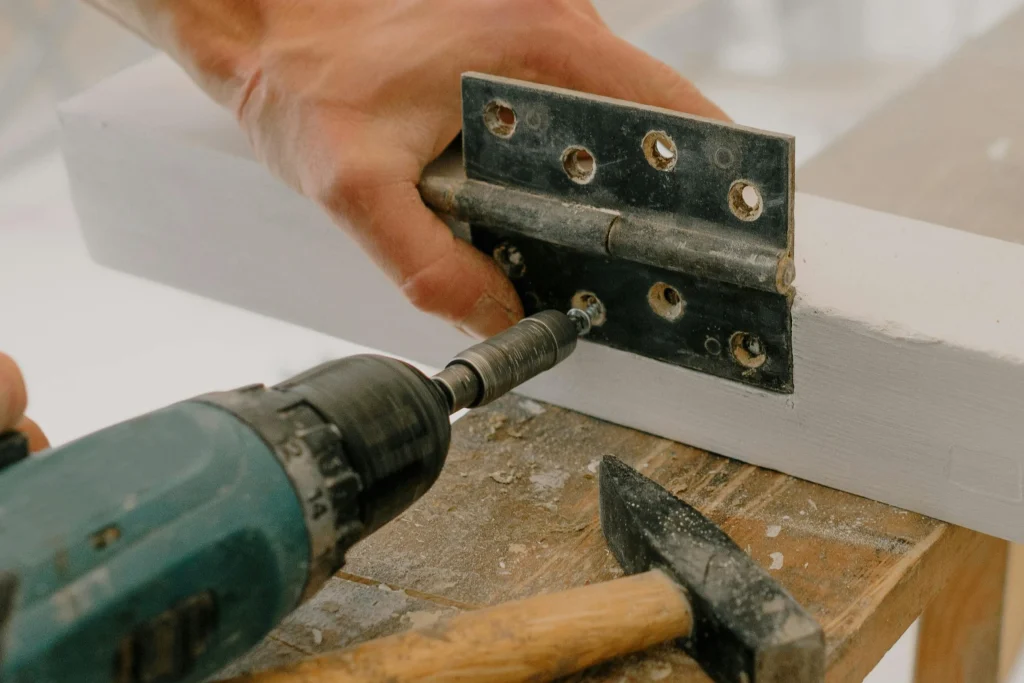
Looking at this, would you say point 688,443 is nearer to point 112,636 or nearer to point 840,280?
point 840,280

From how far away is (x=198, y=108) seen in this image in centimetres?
Result: 125

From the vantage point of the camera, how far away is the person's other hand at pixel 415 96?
977 mm

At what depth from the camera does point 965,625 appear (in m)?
1.17

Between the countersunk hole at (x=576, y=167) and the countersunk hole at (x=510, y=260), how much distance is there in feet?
0.32

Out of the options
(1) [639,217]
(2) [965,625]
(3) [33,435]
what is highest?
(1) [639,217]

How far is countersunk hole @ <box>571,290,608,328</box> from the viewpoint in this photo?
→ 0.98 meters

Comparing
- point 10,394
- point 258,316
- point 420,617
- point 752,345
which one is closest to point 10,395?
point 10,394

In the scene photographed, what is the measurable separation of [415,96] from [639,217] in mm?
240

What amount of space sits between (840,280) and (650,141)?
0.59 feet

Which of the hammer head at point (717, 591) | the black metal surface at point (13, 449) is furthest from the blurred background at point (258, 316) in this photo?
the black metal surface at point (13, 449)

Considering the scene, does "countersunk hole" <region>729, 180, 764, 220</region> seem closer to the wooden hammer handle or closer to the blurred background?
the wooden hammer handle

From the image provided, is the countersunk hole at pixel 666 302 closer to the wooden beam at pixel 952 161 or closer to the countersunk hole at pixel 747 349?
the countersunk hole at pixel 747 349

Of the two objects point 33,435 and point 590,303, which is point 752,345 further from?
point 33,435

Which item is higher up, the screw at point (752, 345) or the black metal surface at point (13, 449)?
the black metal surface at point (13, 449)
